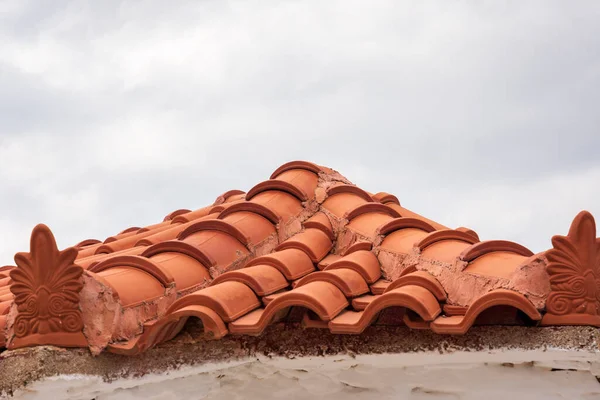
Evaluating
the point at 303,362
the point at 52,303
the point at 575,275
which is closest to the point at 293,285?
the point at 303,362

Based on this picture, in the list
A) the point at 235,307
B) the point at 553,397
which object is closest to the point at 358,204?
the point at 235,307

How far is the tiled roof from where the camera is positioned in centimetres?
308

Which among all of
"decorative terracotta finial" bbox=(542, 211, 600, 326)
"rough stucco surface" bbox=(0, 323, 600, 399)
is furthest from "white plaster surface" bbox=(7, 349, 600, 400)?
"decorative terracotta finial" bbox=(542, 211, 600, 326)

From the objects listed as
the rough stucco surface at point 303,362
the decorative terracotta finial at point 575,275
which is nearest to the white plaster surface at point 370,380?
the rough stucco surface at point 303,362

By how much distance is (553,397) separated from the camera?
10.3ft

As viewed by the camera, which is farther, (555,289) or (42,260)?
(42,260)

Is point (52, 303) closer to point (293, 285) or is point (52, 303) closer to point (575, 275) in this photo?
point (293, 285)

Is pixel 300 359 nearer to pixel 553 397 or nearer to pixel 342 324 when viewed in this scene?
pixel 342 324

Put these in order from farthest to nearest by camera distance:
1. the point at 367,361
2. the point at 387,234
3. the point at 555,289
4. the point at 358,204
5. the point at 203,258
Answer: the point at 358,204 < the point at 387,234 < the point at 203,258 < the point at 367,361 < the point at 555,289

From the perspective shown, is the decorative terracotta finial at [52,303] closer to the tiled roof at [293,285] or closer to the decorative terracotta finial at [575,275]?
the tiled roof at [293,285]

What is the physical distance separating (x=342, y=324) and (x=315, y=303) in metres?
0.16

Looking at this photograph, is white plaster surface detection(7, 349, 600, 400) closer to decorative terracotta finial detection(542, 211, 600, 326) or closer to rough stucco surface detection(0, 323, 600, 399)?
rough stucco surface detection(0, 323, 600, 399)

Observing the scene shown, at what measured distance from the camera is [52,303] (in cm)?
339

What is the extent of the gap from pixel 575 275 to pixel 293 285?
1.53 m
